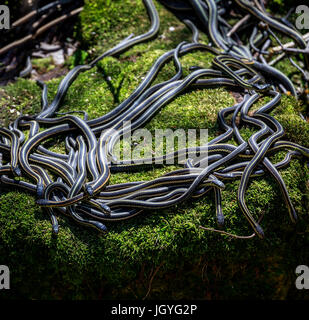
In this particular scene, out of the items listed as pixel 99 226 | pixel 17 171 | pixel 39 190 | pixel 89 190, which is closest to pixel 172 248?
pixel 99 226

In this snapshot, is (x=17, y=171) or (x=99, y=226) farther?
(x=17, y=171)

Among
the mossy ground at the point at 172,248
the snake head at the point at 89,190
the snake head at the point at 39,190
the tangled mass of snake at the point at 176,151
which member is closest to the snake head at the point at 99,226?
the tangled mass of snake at the point at 176,151

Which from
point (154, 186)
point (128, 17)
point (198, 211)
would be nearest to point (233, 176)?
point (198, 211)

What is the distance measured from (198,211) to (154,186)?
27.5 inches

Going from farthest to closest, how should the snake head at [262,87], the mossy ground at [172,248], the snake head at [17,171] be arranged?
the snake head at [262,87], the snake head at [17,171], the mossy ground at [172,248]

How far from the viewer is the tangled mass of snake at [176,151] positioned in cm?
432

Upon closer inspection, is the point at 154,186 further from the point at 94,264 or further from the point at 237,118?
the point at 237,118

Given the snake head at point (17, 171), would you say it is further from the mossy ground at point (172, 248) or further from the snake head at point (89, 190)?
the snake head at point (89, 190)

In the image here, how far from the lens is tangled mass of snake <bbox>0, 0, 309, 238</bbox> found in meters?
4.32

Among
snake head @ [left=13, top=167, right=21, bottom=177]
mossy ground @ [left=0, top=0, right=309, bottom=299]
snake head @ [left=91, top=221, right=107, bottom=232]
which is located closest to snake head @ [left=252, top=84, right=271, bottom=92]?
mossy ground @ [left=0, top=0, right=309, bottom=299]

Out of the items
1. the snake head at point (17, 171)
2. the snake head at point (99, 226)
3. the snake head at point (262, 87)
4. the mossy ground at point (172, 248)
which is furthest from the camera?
the snake head at point (262, 87)

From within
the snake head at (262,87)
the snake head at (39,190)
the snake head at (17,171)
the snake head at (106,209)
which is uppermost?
the snake head at (262,87)

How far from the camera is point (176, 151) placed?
482cm

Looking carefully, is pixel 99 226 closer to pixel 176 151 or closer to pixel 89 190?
pixel 89 190
